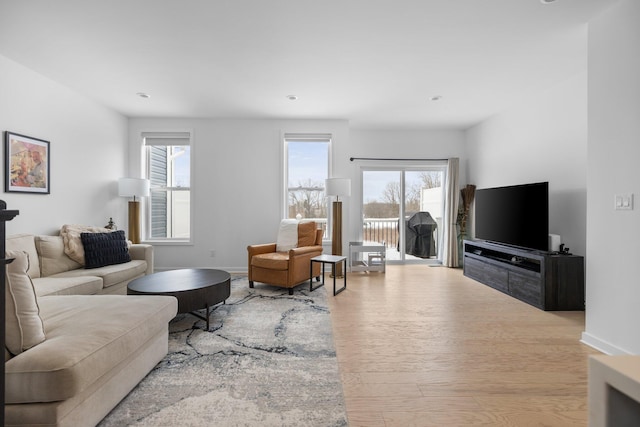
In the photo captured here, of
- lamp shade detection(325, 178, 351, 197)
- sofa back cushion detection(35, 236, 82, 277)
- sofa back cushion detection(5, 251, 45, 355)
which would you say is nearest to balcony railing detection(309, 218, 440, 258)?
lamp shade detection(325, 178, 351, 197)

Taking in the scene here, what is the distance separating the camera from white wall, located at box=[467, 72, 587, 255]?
3543 mm

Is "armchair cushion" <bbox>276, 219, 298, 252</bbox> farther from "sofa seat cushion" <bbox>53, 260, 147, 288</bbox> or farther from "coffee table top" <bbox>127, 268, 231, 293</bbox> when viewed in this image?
"sofa seat cushion" <bbox>53, 260, 147, 288</bbox>

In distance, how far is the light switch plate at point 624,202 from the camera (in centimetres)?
219

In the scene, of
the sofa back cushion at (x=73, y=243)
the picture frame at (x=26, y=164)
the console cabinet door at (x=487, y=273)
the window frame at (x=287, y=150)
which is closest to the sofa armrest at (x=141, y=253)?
the sofa back cushion at (x=73, y=243)

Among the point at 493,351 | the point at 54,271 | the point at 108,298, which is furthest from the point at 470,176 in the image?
the point at 54,271

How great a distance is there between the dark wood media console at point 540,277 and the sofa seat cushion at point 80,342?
3.67 m

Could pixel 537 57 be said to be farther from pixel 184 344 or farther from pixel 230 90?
pixel 184 344

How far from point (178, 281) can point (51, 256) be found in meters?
1.52

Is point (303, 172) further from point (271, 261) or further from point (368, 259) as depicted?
point (271, 261)

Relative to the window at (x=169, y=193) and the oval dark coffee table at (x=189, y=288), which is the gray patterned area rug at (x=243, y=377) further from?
the window at (x=169, y=193)

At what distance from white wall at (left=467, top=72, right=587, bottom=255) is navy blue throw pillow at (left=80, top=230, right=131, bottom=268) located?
5.32 metres

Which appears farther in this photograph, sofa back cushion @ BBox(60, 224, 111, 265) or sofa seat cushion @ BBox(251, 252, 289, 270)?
sofa seat cushion @ BBox(251, 252, 289, 270)

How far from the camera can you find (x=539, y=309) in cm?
343

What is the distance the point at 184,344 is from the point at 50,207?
274 cm
